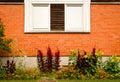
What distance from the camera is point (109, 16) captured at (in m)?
19.0

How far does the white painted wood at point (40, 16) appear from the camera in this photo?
1894 cm

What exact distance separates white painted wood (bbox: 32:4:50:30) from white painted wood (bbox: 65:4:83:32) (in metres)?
0.81

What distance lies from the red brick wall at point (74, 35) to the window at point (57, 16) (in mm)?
243

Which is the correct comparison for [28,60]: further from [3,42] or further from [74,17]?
[74,17]

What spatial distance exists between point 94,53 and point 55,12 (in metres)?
2.60

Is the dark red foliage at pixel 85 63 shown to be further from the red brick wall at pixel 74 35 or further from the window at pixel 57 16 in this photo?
the window at pixel 57 16

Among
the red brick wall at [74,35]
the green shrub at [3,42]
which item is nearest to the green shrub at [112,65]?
the red brick wall at [74,35]

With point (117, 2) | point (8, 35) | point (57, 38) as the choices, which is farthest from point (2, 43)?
point (117, 2)

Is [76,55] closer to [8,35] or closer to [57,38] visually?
[57,38]

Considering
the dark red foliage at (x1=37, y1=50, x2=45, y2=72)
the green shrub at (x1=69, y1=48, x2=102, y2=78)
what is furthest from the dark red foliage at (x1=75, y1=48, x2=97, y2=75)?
the dark red foliage at (x1=37, y1=50, x2=45, y2=72)

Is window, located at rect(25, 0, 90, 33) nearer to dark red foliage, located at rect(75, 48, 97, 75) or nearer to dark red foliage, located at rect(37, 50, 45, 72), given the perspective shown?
dark red foliage, located at rect(37, 50, 45, 72)

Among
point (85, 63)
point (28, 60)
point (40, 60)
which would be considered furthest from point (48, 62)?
point (85, 63)

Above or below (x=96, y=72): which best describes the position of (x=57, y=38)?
above

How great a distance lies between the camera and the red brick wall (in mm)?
18844
